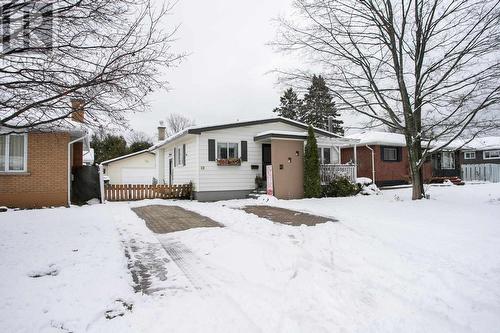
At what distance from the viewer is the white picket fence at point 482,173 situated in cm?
2486

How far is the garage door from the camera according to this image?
89.0 feet

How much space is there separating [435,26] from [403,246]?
35.0 ft

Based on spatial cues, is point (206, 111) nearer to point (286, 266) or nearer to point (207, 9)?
point (207, 9)

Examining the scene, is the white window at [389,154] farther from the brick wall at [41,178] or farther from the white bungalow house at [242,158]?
the brick wall at [41,178]

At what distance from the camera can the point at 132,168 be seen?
90.1 ft

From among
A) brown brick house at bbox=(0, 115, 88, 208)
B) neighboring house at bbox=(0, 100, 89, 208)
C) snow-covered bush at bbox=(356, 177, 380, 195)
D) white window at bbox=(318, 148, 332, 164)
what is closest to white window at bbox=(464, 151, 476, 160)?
snow-covered bush at bbox=(356, 177, 380, 195)

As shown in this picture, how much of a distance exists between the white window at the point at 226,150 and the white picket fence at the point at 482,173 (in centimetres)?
2316

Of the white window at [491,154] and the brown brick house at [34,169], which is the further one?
the white window at [491,154]

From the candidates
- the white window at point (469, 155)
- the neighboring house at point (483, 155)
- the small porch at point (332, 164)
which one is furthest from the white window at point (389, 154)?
the white window at point (469, 155)

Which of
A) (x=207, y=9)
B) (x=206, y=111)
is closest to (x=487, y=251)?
(x=207, y=9)

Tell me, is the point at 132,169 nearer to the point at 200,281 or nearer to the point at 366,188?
the point at 366,188

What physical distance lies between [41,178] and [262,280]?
10.7 metres

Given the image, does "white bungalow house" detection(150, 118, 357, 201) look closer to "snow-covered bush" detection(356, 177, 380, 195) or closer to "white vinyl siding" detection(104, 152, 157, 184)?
"snow-covered bush" detection(356, 177, 380, 195)

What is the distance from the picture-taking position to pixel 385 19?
11867 mm
